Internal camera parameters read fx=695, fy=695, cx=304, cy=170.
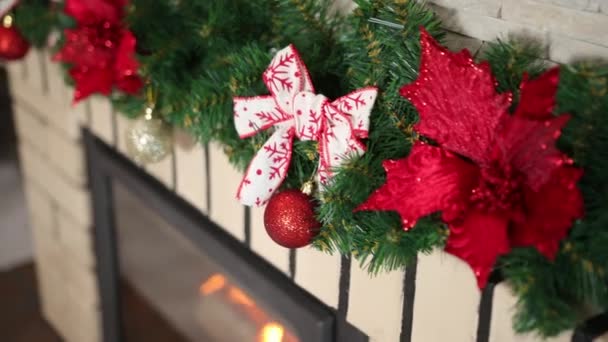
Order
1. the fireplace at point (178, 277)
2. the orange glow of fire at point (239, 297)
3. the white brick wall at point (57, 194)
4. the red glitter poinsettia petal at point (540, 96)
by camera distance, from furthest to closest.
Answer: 1. the white brick wall at point (57, 194)
2. the orange glow of fire at point (239, 297)
3. the fireplace at point (178, 277)
4. the red glitter poinsettia petal at point (540, 96)

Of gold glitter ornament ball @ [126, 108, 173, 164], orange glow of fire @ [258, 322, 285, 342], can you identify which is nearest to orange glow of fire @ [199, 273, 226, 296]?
orange glow of fire @ [258, 322, 285, 342]

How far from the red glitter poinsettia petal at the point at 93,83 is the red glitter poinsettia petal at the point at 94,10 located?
0.07m

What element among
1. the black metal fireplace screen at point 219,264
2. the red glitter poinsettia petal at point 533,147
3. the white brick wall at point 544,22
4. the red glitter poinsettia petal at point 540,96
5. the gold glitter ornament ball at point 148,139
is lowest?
the black metal fireplace screen at point 219,264

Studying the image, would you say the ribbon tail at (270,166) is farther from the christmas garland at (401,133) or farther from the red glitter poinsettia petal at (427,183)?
the red glitter poinsettia petal at (427,183)

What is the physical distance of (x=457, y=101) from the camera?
1.93 ft

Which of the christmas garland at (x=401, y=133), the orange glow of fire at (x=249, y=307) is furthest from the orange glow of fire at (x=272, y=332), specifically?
the christmas garland at (x=401, y=133)

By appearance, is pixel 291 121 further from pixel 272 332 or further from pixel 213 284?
pixel 213 284

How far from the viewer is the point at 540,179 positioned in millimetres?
546

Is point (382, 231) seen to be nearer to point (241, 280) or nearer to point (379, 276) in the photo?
point (379, 276)

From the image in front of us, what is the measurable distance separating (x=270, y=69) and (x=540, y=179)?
31cm

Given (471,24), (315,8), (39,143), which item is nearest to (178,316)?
(39,143)

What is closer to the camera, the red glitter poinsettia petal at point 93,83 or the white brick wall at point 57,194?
the red glitter poinsettia petal at point 93,83

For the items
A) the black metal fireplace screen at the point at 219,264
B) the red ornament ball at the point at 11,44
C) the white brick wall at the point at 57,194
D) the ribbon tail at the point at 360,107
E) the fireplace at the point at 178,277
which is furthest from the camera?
the white brick wall at the point at 57,194

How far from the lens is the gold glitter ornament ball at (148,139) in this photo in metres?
0.98
